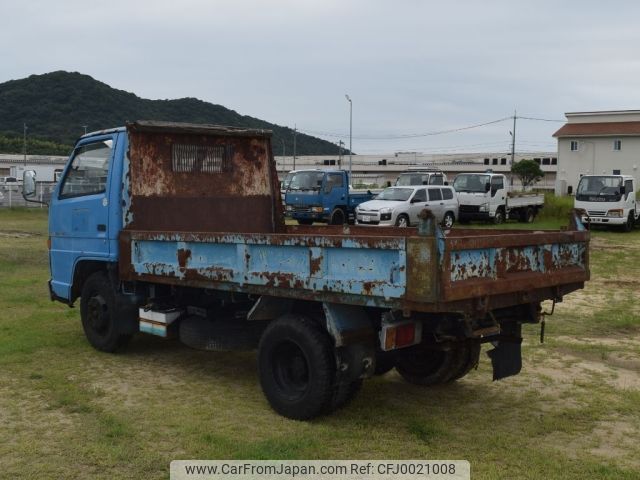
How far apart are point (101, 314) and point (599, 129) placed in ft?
180

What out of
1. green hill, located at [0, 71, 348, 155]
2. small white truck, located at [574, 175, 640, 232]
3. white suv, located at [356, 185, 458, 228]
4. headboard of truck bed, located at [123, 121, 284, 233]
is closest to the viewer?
headboard of truck bed, located at [123, 121, 284, 233]

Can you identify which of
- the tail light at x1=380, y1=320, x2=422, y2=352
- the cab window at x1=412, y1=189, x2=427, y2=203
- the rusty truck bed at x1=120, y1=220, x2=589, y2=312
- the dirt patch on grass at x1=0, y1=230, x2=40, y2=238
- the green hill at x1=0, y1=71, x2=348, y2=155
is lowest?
the dirt patch on grass at x1=0, y1=230, x2=40, y2=238

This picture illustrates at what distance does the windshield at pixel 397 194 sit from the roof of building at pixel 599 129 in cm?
3592

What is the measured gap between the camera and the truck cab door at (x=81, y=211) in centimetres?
735

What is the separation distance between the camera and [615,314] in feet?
32.9

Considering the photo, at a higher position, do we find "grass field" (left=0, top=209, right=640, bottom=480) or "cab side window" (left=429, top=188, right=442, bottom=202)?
"cab side window" (left=429, top=188, right=442, bottom=202)

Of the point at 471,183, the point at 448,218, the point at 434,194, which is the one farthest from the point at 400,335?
the point at 471,183

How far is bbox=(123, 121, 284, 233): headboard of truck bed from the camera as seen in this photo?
7309 millimetres

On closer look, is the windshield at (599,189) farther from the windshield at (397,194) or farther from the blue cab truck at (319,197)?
the blue cab truck at (319,197)

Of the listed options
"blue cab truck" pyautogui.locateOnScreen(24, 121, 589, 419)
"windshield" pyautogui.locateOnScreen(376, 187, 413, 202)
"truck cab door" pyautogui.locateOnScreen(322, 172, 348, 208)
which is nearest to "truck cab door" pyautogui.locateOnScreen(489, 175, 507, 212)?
"windshield" pyautogui.locateOnScreen(376, 187, 413, 202)

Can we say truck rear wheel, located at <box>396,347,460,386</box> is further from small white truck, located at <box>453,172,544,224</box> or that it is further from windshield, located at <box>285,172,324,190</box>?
small white truck, located at <box>453,172,544,224</box>

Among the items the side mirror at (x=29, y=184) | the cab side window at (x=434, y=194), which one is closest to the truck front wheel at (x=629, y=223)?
the cab side window at (x=434, y=194)

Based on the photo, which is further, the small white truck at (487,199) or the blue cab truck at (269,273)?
the small white truck at (487,199)

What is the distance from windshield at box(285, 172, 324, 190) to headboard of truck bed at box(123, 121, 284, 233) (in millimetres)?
17056
